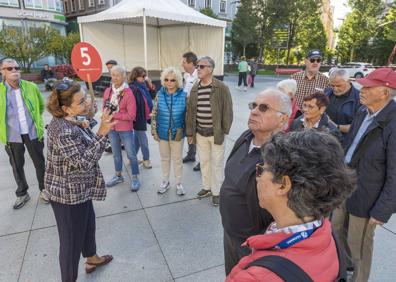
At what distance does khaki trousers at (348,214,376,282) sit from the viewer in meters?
2.18

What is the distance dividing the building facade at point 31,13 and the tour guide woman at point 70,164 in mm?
32635

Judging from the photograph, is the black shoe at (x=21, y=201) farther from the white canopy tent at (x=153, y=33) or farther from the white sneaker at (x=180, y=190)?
the white canopy tent at (x=153, y=33)

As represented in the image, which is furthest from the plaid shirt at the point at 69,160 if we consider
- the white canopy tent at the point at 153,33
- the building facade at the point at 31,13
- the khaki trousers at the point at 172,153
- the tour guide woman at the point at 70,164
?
the building facade at the point at 31,13

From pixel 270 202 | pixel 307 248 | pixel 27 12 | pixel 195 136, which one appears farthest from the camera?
pixel 27 12

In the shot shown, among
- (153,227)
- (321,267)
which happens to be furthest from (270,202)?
(153,227)

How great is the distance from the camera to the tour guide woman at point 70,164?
6.59 ft

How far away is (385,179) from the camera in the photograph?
1999 millimetres

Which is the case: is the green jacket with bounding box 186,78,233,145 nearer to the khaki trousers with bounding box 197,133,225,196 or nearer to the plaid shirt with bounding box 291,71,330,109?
the khaki trousers with bounding box 197,133,225,196

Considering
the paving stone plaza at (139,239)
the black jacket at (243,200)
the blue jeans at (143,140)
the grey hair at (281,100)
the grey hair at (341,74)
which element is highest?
the grey hair at (341,74)

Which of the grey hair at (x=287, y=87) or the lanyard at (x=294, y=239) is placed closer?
the lanyard at (x=294, y=239)

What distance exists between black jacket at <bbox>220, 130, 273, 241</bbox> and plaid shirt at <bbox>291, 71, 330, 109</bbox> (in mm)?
2710

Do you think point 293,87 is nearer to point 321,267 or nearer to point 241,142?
point 241,142

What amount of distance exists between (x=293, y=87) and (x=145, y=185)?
8.58 feet

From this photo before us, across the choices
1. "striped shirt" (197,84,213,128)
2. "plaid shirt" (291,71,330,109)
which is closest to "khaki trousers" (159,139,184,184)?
"striped shirt" (197,84,213,128)
